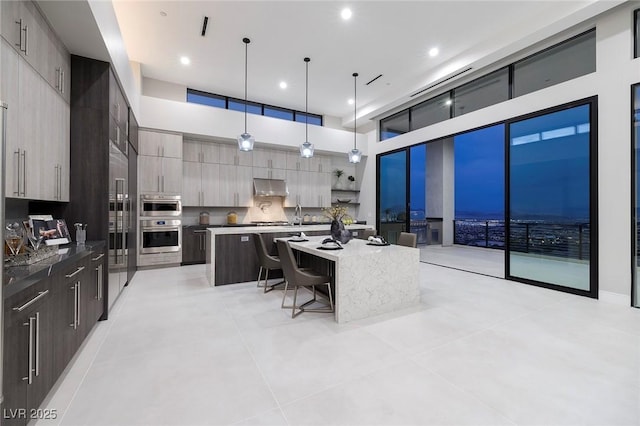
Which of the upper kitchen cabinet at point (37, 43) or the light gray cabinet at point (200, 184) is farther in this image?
the light gray cabinet at point (200, 184)

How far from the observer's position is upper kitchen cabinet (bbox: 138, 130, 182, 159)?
535cm

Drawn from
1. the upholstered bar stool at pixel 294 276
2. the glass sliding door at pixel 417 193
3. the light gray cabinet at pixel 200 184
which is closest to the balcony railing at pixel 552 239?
the glass sliding door at pixel 417 193

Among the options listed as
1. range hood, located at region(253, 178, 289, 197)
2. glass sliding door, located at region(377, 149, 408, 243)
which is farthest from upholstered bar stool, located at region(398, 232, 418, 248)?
range hood, located at region(253, 178, 289, 197)

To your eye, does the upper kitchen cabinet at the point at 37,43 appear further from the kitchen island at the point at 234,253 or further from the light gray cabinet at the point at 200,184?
the light gray cabinet at the point at 200,184

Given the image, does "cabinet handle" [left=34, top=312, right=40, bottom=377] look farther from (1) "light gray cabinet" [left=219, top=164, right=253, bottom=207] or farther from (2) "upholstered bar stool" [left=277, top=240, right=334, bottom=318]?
(1) "light gray cabinet" [left=219, top=164, right=253, bottom=207]

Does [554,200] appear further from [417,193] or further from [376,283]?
[417,193]

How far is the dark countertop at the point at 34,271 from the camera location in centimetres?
136

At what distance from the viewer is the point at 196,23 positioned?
3979mm

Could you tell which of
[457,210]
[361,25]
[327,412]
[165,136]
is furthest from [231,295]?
[457,210]

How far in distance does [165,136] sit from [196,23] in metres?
2.36

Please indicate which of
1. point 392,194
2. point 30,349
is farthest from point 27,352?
point 392,194

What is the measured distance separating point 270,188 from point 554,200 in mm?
5462

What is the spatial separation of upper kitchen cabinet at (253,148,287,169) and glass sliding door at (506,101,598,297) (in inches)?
192

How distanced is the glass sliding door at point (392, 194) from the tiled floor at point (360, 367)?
3751 mm
